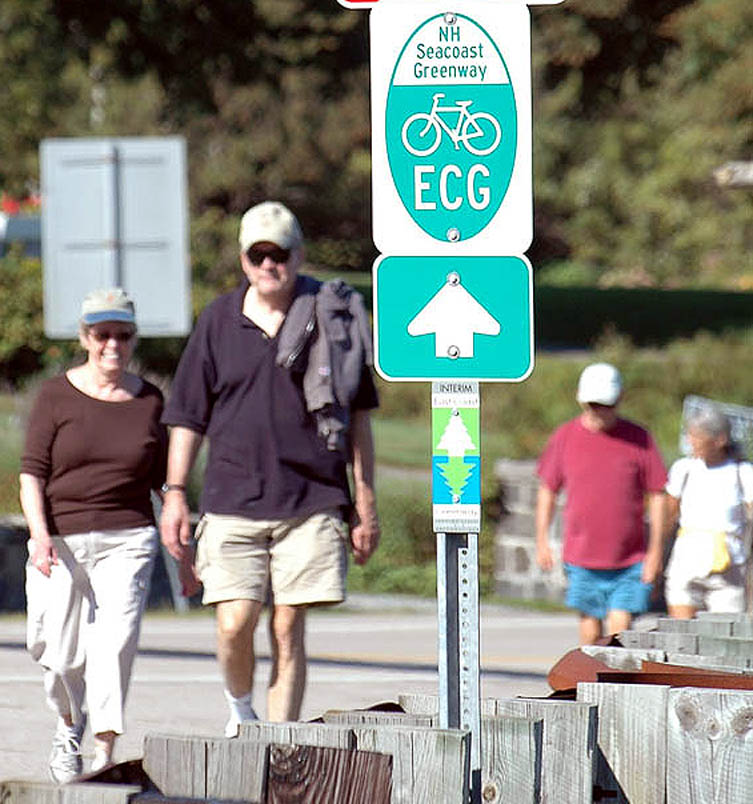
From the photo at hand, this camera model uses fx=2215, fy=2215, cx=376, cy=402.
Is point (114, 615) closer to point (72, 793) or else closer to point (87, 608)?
point (87, 608)

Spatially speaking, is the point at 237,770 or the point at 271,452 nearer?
the point at 237,770

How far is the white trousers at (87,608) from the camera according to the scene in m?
7.58

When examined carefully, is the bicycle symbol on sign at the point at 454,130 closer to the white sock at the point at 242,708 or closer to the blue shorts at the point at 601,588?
the white sock at the point at 242,708

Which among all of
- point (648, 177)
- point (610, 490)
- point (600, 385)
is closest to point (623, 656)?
point (600, 385)

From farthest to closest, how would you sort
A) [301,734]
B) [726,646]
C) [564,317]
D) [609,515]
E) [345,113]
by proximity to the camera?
[345,113], [564,317], [609,515], [726,646], [301,734]

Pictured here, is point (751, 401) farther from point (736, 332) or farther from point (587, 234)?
point (587, 234)

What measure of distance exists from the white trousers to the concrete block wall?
912 centimetres

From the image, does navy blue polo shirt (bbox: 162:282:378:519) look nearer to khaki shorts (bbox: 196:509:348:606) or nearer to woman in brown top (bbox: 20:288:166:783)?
khaki shorts (bbox: 196:509:348:606)

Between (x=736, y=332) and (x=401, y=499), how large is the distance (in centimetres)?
1574

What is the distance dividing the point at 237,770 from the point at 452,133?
1.62m

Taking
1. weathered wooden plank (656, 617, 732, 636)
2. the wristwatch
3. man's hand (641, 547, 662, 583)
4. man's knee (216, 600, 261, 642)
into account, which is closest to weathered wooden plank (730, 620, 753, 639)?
weathered wooden plank (656, 617, 732, 636)

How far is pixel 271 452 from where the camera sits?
7.57 m

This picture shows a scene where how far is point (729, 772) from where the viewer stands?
539 cm

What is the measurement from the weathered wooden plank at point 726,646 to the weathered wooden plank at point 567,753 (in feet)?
4.39
